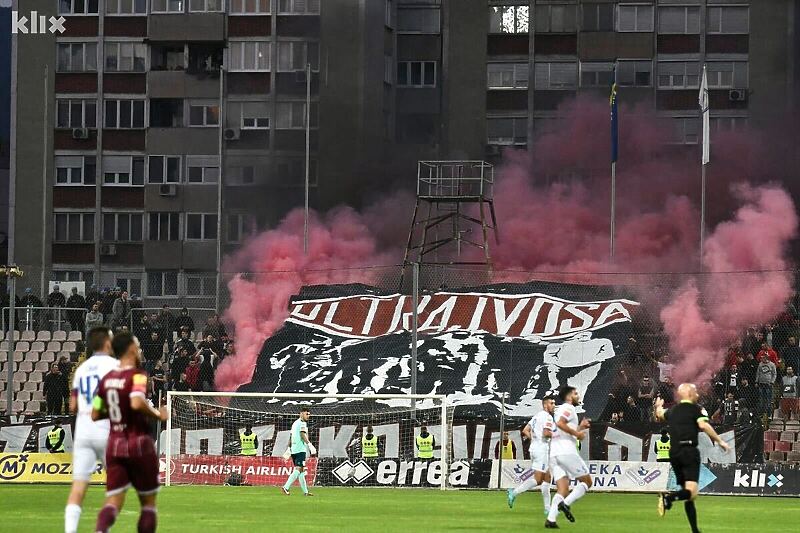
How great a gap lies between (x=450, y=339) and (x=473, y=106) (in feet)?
130

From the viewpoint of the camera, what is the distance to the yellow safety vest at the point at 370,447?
145ft

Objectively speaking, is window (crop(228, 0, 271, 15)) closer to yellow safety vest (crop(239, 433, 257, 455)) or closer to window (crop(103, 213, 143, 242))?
window (crop(103, 213, 143, 242))

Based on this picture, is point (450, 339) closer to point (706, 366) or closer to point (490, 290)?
point (490, 290)

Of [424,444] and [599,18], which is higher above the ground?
[599,18]

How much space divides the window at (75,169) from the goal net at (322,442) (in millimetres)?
43575

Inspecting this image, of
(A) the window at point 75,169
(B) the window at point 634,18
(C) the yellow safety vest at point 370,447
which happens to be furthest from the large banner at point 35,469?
(B) the window at point 634,18

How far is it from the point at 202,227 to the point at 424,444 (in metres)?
43.0

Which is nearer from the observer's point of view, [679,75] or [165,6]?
[679,75]

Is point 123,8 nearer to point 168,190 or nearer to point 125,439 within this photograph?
point 168,190

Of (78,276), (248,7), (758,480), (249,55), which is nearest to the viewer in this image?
(758,480)

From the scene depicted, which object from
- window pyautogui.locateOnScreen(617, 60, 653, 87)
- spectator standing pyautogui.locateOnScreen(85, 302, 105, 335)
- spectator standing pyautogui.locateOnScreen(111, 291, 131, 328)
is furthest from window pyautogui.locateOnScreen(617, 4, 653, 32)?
spectator standing pyautogui.locateOnScreen(85, 302, 105, 335)

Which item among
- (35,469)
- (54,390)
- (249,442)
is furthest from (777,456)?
(54,390)

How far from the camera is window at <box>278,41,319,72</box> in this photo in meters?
82.1

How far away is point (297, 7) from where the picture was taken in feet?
276
